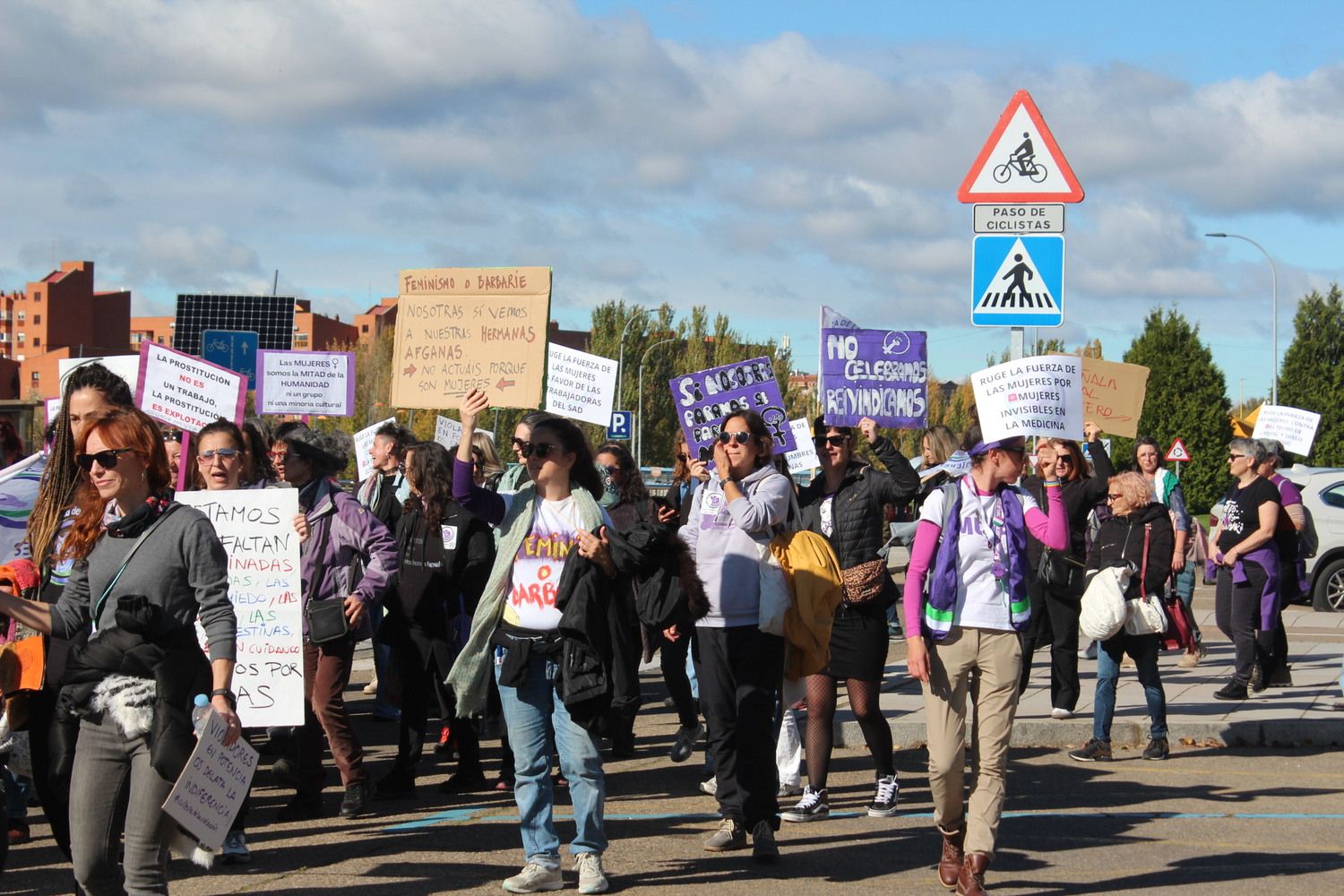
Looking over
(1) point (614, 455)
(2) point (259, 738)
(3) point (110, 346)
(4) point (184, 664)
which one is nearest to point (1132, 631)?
(1) point (614, 455)

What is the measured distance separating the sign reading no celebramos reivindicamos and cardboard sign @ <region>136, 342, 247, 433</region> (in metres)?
4.35

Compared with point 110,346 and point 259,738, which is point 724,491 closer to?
point 259,738

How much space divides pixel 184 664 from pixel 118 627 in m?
0.23

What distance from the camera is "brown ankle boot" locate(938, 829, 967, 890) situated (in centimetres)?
656

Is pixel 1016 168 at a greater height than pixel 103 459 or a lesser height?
greater

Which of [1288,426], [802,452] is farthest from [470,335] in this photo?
[1288,426]

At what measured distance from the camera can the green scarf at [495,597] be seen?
6672 millimetres

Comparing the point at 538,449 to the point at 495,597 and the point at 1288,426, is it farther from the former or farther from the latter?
the point at 1288,426

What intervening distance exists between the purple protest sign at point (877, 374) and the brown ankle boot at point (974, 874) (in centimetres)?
544

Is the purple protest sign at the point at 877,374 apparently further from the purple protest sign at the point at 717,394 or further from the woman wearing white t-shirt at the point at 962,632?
the woman wearing white t-shirt at the point at 962,632

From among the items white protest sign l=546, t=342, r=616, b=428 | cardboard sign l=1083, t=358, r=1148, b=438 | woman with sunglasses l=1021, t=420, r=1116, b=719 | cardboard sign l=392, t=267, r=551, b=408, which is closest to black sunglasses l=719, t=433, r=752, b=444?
cardboard sign l=392, t=267, r=551, b=408

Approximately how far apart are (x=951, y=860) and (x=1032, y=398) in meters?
2.64

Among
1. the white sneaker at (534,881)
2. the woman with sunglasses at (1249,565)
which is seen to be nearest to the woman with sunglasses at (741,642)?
the white sneaker at (534,881)

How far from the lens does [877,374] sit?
11.8m
